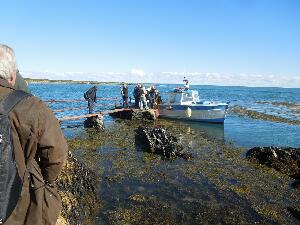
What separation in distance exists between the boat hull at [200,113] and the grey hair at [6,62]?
Result: 2631 centimetres

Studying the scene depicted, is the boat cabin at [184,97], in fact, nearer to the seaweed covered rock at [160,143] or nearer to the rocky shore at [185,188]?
the rocky shore at [185,188]

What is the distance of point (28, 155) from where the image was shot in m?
2.74

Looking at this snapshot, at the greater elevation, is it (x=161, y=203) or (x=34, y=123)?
(x=34, y=123)

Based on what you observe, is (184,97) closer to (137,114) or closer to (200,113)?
(200,113)

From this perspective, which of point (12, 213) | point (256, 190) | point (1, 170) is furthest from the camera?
point (256, 190)

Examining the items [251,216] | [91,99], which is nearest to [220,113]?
[91,99]

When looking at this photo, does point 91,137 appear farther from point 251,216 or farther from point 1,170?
point 1,170

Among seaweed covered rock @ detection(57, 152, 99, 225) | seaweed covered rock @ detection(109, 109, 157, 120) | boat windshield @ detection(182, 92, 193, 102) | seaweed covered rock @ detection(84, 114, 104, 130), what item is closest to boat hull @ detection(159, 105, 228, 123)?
boat windshield @ detection(182, 92, 193, 102)

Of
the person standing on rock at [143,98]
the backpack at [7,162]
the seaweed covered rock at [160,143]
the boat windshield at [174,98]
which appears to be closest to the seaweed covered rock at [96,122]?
the seaweed covered rock at [160,143]

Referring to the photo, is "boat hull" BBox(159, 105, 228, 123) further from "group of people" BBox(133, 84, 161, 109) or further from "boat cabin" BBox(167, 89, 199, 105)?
"group of people" BBox(133, 84, 161, 109)

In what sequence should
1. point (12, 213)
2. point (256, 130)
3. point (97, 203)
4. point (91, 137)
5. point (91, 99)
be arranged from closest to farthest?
1. point (12, 213)
2. point (97, 203)
3. point (91, 137)
4. point (91, 99)
5. point (256, 130)

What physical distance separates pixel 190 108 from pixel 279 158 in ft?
47.6

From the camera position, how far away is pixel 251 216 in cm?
941

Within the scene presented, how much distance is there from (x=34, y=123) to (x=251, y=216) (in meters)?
8.26
